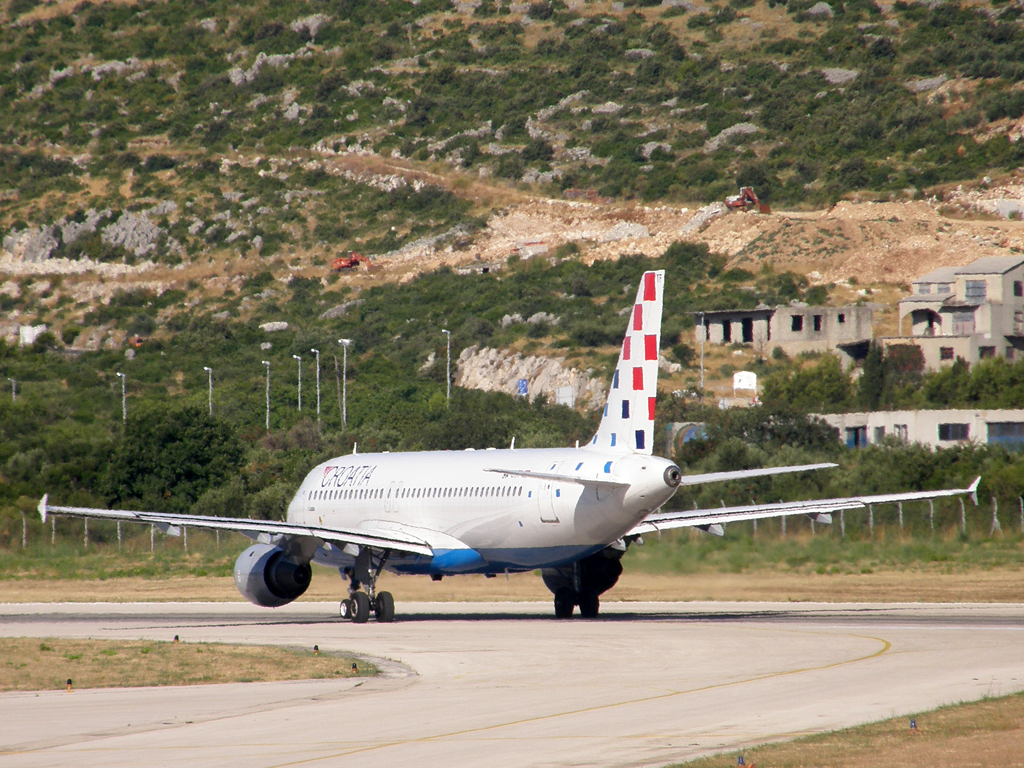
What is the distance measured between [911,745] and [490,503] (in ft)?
60.9

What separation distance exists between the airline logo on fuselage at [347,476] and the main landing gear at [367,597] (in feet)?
12.7

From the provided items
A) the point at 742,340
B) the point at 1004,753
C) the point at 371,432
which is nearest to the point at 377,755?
the point at 1004,753

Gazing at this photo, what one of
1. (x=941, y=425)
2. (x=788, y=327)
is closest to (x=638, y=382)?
(x=941, y=425)

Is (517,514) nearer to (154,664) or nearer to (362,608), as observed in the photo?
(362,608)

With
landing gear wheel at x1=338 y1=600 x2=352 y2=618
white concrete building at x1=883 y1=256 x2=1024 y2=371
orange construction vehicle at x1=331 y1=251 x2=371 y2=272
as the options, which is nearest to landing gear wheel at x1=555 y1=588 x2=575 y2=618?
landing gear wheel at x1=338 y1=600 x2=352 y2=618

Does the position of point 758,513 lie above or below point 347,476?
below

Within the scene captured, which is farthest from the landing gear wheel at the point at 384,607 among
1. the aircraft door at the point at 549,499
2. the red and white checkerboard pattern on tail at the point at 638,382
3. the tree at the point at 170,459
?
the tree at the point at 170,459

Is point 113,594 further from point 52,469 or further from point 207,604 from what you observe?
point 52,469

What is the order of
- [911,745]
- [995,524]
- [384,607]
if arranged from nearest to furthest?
[911,745], [384,607], [995,524]

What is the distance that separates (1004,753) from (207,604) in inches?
1249

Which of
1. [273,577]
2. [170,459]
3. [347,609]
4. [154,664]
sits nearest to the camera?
[154,664]

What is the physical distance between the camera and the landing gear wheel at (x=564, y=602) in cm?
3272

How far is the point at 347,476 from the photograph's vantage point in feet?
125

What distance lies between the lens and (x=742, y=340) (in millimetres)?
110062
